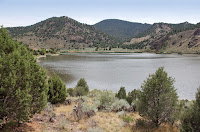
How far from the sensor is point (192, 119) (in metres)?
6.49

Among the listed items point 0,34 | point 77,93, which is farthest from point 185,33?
point 0,34

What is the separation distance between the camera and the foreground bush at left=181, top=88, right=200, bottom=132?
6312 millimetres

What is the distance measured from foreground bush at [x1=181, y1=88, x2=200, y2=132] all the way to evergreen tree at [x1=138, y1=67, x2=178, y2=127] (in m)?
1.45

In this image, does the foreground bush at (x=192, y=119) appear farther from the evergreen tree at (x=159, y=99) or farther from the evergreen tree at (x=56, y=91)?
the evergreen tree at (x=56, y=91)

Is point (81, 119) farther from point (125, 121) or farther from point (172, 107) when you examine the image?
point (172, 107)

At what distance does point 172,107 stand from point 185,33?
17795 cm

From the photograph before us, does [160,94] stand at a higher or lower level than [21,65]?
lower

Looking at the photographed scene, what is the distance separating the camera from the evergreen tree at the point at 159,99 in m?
Result: 8.16

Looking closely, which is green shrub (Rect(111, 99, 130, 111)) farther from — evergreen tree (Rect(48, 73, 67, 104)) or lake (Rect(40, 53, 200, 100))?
lake (Rect(40, 53, 200, 100))

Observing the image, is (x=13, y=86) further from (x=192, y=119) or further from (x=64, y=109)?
(x=192, y=119)

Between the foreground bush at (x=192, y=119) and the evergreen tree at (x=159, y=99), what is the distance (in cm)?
145

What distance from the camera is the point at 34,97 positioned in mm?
7445

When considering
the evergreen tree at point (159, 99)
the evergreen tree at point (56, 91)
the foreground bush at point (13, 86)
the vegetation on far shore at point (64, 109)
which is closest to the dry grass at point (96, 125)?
the vegetation on far shore at point (64, 109)

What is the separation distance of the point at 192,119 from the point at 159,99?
6.16 ft
